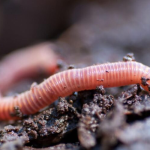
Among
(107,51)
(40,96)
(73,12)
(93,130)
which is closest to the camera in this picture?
(93,130)

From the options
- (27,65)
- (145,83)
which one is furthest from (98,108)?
(27,65)

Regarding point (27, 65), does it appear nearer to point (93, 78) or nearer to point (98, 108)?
point (93, 78)

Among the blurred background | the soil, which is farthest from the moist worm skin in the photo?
the blurred background

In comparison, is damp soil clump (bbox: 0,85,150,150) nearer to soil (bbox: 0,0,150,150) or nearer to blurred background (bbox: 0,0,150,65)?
soil (bbox: 0,0,150,150)

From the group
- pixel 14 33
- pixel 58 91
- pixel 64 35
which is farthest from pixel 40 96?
pixel 14 33

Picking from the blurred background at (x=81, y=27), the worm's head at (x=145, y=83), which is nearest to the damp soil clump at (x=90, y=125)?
the worm's head at (x=145, y=83)

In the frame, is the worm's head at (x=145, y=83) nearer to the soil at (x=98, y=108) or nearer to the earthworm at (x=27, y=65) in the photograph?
the soil at (x=98, y=108)

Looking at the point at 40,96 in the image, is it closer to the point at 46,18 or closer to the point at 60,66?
the point at 60,66
